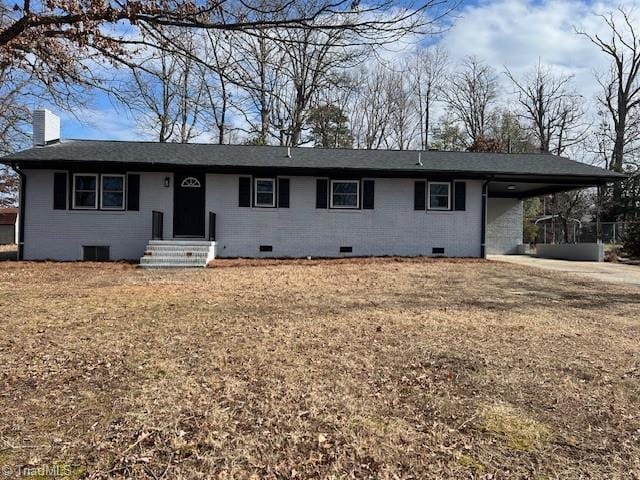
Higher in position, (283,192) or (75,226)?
(283,192)

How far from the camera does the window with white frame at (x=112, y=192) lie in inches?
565

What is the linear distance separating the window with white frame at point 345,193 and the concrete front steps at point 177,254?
14.2 ft

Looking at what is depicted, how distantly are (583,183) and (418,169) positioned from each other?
6333 mm

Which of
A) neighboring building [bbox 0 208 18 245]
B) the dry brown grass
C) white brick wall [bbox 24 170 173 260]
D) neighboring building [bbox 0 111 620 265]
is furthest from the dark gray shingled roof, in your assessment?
neighboring building [bbox 0 208 18 245]

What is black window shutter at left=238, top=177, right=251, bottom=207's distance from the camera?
14.8 m

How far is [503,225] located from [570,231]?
9.31m

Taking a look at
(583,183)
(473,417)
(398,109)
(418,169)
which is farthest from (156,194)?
(398,109)

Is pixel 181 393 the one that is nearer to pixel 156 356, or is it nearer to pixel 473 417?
pixel 156 356

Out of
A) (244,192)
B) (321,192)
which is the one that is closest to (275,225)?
(244,192)

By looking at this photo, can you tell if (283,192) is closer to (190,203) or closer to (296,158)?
(296,158)

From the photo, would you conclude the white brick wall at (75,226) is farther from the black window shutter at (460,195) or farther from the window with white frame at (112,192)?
the black window shutter at (460,195)

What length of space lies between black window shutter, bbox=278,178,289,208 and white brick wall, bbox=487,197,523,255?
32.7 ft

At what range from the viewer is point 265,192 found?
14.9 m

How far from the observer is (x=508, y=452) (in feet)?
9.04
